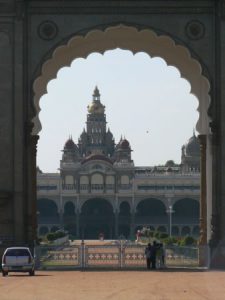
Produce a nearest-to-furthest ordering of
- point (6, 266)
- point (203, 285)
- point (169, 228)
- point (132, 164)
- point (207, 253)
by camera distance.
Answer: point (203, 285) < point (6, 266) < point (207, 253) < point (169, 228) < point (132, 164)

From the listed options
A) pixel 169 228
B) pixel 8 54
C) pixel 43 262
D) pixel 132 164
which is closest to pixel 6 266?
pixel 43 262

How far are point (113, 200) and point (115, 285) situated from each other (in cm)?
11283

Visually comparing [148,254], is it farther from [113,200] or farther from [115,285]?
[113,200]

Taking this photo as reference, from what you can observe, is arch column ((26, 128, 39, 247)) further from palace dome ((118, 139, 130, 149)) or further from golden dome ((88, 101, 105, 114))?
golden dome ((88, 101, 105, 114))

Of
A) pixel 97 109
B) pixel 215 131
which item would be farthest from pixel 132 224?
pixel 215 131

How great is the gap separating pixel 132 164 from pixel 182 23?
11141 centimetres

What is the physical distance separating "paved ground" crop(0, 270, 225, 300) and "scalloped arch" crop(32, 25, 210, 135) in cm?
526

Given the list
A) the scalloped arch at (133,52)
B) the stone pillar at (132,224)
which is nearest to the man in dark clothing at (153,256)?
the scalloped arch at (133,52)

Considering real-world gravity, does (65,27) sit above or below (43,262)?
above

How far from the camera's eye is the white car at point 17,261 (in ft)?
84.3

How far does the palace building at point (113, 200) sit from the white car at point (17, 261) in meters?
103

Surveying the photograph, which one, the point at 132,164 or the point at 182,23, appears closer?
the point at 182,23

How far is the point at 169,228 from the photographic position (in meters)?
130

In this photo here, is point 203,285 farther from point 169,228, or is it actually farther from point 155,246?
point 169,228
